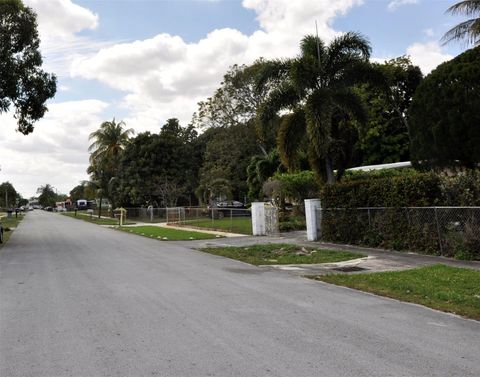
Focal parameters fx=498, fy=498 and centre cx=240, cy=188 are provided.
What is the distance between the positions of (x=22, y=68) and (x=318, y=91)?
13704mm

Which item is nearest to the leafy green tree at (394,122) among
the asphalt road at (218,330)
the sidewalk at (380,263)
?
the sidewalk at (380,263)

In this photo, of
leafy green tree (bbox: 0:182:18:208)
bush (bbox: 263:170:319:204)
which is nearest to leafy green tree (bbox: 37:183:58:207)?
leafy green tree (bbox: 0:182:18:208)

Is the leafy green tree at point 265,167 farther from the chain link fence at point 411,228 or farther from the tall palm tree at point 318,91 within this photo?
the chain link fence at point 411,228

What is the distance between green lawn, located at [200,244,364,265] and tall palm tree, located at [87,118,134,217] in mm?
42558

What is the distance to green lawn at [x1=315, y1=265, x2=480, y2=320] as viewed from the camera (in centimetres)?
835

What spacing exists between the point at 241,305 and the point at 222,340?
7.29ft

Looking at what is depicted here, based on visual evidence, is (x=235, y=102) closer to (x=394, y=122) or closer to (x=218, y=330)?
(x=394, y=122)

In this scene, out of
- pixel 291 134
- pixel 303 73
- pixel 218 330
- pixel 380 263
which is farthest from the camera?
pixel 291 134

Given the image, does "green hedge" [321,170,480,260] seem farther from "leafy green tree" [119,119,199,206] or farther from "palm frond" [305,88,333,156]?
"leafy green tree" [119,119,199,206]

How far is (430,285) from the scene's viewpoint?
32.3 ft

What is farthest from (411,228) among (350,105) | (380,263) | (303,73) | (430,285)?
(303,73)

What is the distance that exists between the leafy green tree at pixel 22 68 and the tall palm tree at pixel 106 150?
33.8 meters

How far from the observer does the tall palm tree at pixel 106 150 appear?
2314 inches

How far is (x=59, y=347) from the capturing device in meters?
5.96
